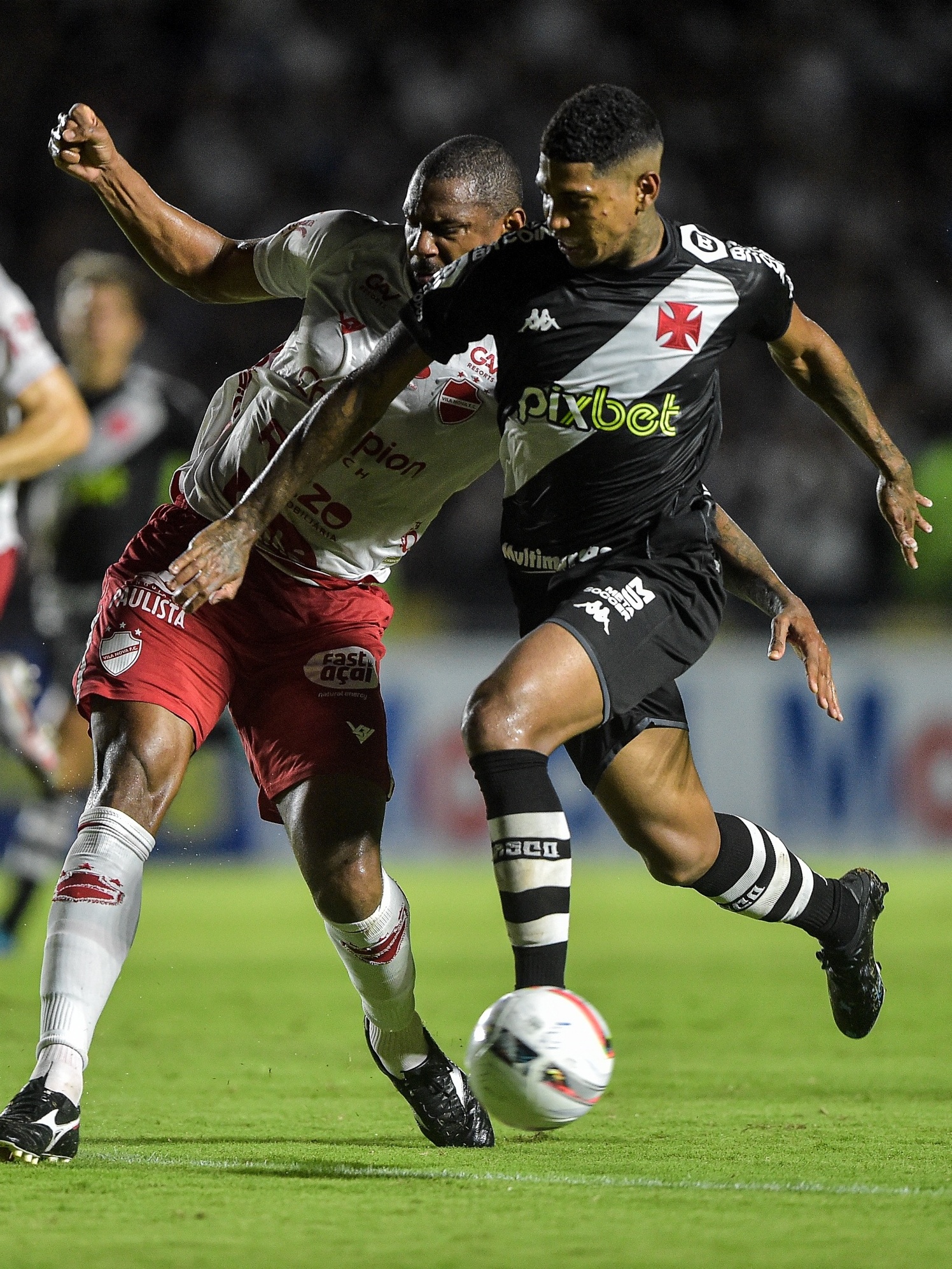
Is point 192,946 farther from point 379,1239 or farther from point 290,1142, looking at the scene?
point 379,1239

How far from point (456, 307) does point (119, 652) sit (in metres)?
1.10

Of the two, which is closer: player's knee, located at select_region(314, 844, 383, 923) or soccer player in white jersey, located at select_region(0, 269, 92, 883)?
player's knee, located at select_region(314, 844, 383, 923)

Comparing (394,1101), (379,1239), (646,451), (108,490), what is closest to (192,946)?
(108,490)

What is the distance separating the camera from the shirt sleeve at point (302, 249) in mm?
4129

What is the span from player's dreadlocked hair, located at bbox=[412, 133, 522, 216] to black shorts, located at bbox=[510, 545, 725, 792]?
2.79 ft

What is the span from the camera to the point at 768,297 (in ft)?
13.0

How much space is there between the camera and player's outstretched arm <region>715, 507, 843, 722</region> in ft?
13.5

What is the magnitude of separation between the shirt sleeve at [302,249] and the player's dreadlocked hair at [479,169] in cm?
22

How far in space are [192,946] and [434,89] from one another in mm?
9539

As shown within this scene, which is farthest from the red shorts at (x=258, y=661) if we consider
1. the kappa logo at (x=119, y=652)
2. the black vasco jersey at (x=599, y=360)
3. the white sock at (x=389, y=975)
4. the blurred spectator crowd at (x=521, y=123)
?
the blurred spectator crowd at (x=521, y=123)

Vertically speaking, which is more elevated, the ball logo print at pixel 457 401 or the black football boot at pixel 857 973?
the ball logo print at pixel 457 401

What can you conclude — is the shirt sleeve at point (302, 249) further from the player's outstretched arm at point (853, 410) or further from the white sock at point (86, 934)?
the white sock at point (86, 934)

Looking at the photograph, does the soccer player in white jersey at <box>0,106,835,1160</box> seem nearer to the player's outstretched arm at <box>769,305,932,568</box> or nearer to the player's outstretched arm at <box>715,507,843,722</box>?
the player's outstretched arm at <box>715,507,843,722</box>

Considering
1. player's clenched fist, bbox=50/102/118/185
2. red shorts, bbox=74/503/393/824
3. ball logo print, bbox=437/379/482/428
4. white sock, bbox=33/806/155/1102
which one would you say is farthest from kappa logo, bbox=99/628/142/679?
player's clenched fist, bbox=50/102/118/185
